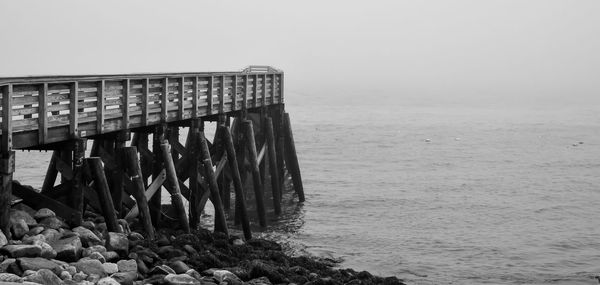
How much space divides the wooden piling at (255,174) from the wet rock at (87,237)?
10596mm

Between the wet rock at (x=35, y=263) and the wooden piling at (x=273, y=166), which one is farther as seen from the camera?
the wooden piling at (x=273, y=166)

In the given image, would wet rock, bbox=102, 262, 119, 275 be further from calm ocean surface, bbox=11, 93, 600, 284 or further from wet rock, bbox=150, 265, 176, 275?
calm ocean surface, bbox=11, 93, 600, 284

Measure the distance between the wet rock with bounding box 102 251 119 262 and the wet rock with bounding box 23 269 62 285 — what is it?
1.95 metres

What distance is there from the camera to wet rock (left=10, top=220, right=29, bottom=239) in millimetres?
12984

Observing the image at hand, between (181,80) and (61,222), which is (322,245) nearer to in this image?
(181,80)

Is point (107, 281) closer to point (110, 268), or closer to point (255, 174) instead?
point (110, 268)

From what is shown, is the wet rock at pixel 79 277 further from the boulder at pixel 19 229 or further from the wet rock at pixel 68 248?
the boulder at pixel 19 229

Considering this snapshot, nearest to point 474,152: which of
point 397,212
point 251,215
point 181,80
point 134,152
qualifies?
point 397,212

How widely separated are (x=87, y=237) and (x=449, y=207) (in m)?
20.1

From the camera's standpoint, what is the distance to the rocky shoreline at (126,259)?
11578 millimetres

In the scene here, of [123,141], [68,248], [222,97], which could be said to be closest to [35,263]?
[68,248]

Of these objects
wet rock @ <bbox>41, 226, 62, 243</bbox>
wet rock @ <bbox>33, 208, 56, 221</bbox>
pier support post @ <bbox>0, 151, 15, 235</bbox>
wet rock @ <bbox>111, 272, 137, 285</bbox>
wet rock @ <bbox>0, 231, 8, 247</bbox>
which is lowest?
wet rock @ <bbox>111, 272, 137, 285</bbox>

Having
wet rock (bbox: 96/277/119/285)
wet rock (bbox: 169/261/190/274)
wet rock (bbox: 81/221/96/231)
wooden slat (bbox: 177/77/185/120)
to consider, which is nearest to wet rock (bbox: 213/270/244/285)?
wet rock (bbox: 169/261/190/274)

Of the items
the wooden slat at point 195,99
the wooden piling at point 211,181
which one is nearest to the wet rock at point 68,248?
the wooden piling at point 211,181
